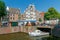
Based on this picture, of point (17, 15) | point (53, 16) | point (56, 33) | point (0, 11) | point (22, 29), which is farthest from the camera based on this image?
point (17, 15)

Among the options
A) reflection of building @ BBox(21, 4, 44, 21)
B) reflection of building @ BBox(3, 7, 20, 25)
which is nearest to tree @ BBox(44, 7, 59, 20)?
reflection of building @ BBox(21, 4, 44, 21)

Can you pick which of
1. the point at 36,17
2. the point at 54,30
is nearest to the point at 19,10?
the point at 36,17

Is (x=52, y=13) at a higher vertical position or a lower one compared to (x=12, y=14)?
higher

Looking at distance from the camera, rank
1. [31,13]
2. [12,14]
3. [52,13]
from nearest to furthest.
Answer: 1. [52,13]
2. [12,14]
3. [31,13]

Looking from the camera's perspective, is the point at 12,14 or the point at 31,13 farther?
the point at 31,13

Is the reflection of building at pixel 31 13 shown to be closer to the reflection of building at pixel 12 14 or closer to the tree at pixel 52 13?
the reflection of building at pixel 12 14

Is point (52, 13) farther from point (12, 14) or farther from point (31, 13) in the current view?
point (12, 14)

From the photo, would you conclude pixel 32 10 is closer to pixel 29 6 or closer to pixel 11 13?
pixel 29 6

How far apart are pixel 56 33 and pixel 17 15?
52.6 metres

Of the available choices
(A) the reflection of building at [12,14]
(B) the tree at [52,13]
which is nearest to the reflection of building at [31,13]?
(A) the reflection of building at [12,14]

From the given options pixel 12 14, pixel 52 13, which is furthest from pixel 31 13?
pixel 52 13

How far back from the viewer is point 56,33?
2064 inches

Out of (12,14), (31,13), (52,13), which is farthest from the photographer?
(31,13)

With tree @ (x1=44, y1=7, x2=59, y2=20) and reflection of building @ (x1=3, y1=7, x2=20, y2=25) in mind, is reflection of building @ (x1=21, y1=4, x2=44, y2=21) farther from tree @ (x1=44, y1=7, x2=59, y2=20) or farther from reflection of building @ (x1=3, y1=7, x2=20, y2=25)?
tree @ (x1=44, y1=7, x2=59, y2=20)
